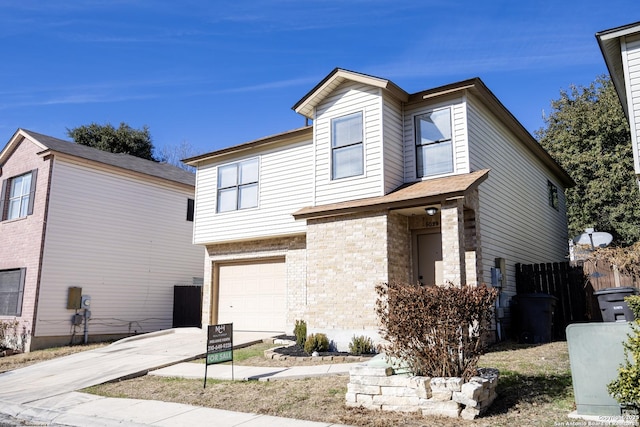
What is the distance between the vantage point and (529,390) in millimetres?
6918

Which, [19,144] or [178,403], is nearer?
[178,403]

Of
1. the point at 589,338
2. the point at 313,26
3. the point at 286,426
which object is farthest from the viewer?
the point at 313,26

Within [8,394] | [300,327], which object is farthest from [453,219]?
[8,394]

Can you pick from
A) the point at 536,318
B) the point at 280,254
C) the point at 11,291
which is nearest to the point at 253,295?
the point at 280,254

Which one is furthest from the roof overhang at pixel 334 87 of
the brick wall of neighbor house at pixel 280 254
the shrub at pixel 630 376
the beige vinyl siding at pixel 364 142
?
the shrub at pixel 630 376

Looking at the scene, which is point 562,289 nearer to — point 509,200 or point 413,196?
point 509,200

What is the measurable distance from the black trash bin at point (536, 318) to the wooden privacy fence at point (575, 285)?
1.19 metres

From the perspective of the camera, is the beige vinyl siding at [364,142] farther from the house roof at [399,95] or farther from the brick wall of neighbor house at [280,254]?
the brick wall of neighbor house at [280,254]

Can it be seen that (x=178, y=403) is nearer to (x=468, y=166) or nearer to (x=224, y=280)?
(x=468, y=166)

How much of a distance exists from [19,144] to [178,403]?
16.5 meters

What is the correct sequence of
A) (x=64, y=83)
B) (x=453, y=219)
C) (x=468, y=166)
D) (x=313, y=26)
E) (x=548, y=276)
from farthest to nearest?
(x=64, y=83) < (x=548, y=276) < (x=313, y=26) < (x=468, y=166) < (x=453, y=219)

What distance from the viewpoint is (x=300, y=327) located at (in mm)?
12250

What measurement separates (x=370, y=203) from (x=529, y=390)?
569 cm

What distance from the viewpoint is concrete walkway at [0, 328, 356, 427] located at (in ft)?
22.6
